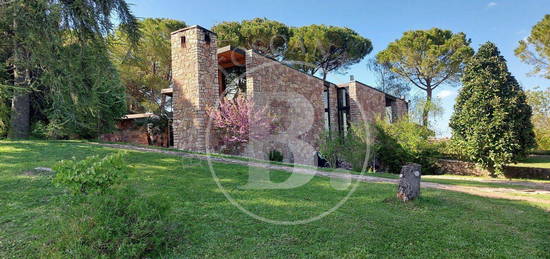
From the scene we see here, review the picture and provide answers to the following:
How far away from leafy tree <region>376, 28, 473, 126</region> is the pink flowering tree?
14.5 metres

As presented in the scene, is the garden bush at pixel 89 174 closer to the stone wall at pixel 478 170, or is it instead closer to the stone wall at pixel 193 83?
the stone wall at pixel 193 83

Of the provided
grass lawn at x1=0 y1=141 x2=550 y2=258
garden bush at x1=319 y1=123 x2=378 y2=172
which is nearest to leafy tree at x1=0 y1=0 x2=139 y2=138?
grass lawn at x1=0 y1=141 x2=550 y2=258

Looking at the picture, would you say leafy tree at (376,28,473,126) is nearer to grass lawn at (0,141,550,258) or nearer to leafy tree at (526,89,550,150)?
leafy tree at (526,89,550,150)

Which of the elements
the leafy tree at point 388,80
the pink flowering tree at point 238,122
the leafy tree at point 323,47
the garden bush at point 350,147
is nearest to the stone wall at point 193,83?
the pink flowering tree at point 238,122

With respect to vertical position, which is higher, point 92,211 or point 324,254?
point 92,211

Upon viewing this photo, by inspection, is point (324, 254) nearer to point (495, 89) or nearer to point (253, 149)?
point (253, 149)

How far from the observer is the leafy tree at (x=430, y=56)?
20.7 metres

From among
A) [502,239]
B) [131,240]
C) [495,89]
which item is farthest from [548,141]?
[131,240]

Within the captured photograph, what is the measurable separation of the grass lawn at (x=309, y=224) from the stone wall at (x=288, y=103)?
7.11 m

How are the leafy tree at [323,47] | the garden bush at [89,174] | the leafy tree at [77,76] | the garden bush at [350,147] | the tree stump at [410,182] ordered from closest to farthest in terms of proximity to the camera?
the garden bush at [89,174]
the tree stump at [410,182]
the leafy tree at [77,76]
the garden bush at [350,147]
the leafy tree at [323,47]

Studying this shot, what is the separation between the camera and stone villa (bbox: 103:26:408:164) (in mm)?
11234

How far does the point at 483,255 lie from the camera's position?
111 inches

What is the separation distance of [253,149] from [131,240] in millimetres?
9276

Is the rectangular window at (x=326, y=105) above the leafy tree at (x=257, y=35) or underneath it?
underneath
